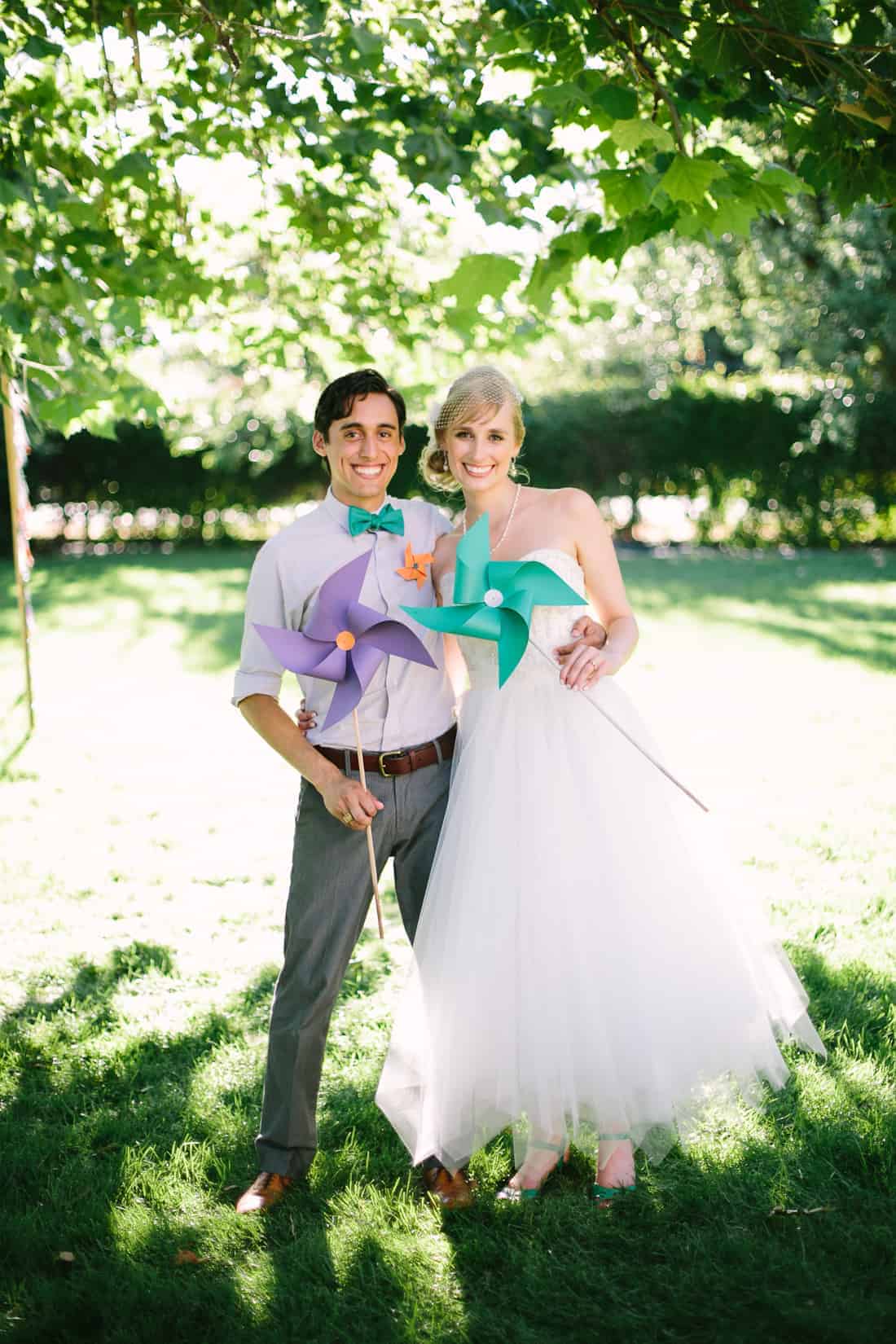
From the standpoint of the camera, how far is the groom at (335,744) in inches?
120

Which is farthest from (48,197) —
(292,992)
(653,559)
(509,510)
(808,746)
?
(653,559)

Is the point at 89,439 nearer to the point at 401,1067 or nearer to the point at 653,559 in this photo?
the point at 653,559

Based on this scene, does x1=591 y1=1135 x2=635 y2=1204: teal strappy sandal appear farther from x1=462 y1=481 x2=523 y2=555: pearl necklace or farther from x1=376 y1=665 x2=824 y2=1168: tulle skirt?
x1=462 y1=481 x2=523 y2=555: pearl necklace

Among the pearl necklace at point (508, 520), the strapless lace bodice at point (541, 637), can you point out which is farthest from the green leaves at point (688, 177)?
the strapless lace bodice at point (541, 637)

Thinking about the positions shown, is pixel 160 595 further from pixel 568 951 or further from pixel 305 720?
pixel 568 951

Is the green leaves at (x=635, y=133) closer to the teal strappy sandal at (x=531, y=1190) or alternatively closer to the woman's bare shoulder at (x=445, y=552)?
the woman's bare shoulder at (x=445, y=552)

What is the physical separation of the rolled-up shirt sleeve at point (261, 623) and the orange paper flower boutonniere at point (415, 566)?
33cm

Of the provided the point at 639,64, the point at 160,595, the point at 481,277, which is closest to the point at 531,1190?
the point at 481,277

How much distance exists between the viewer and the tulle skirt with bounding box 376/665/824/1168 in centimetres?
289

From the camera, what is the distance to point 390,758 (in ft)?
10.3

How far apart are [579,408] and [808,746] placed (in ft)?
40.8

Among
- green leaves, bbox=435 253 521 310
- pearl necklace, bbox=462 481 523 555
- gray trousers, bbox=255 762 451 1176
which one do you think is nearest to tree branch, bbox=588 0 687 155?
green leaves, bbox=435 253 521 310

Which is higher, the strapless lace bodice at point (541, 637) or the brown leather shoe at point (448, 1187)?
the strapless lace bodice at point (541, 637)

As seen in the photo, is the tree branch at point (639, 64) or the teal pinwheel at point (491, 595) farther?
the tree branch at point (639, 64)
